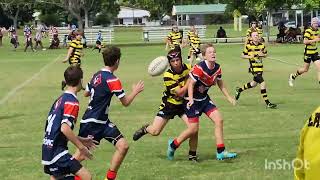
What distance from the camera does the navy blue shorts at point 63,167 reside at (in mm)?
6199

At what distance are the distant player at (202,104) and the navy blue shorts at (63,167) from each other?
300 centimetres

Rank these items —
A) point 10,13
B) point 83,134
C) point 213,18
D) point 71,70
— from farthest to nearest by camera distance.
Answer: point 213,18
point 10,13
point 83,134
point 71,70

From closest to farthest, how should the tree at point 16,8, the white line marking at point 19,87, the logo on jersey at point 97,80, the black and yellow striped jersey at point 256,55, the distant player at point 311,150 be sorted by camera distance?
the distant player at point 311,150 → the logo on jersey at point 97,80 → the black and yellow striped jersey at point 256,55 → the white line marking at point 19,87 → the tree at point 16,8

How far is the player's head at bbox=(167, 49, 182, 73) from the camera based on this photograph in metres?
9.04

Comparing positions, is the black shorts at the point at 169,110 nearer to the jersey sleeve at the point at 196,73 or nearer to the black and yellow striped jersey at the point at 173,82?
the black and yellow striped jersey at the point at 173,82

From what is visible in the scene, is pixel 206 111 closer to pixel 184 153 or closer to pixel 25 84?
pixel 184 153

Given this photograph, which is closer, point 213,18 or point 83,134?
point 83,134

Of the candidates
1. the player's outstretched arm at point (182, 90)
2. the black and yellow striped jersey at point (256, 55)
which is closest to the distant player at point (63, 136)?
the player's outstretched arm at point (182, 90)

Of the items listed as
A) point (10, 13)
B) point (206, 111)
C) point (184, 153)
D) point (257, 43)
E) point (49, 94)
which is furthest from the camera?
point (10, 13)

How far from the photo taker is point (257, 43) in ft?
50.4

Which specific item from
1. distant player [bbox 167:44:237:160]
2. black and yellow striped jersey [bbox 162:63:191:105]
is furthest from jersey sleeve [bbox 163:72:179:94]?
distant player [bbox 167:44:237:160]

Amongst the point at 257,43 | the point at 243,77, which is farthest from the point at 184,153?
the point at 243,77

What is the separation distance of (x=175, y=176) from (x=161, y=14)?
350 ft

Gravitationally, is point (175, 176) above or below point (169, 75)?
below
